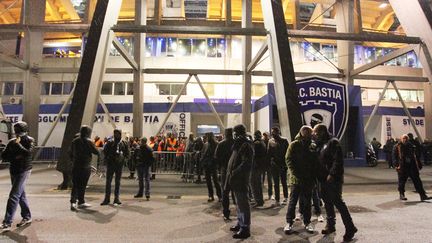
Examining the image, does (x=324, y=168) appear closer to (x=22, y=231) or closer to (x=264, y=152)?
(x=264, y=152)

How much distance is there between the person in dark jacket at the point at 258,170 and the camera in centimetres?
732

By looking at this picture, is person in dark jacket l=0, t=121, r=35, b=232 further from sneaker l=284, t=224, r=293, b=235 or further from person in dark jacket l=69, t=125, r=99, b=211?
sneaker l=284, t=224, r=293, b=235

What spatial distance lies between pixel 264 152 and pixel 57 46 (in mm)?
26986

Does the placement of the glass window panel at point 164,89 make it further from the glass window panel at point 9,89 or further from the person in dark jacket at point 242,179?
the person in dark jacket at point 242,179

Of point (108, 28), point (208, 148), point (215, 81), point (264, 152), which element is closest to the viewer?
point (264, 152)

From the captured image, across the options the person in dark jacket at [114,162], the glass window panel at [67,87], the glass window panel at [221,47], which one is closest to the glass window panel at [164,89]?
the glass window panel at [221,47]

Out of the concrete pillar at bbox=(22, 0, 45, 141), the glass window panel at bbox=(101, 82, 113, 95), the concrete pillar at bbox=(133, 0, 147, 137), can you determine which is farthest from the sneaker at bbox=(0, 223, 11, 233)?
the glass window panel at bbox=(101, 82, 113, 95)

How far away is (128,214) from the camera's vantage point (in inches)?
258

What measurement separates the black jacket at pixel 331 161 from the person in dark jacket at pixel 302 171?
0.41ft

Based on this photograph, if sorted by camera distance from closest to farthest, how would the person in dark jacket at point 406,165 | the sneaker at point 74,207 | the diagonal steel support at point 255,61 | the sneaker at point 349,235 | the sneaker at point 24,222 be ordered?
the sneaker at point 349,235, the sneaker at point 24,222, the sneaker at point 74,207, the person in dark jacket at point 406,165, the diagonal steel support at point 255,61

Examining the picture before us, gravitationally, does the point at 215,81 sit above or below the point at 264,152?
above

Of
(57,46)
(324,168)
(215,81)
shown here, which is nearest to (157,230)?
(324,168)

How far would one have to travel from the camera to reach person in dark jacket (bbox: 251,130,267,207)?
7.32m

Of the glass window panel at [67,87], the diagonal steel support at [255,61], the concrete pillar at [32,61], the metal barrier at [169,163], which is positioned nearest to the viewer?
the metal barrier at [169,163]
